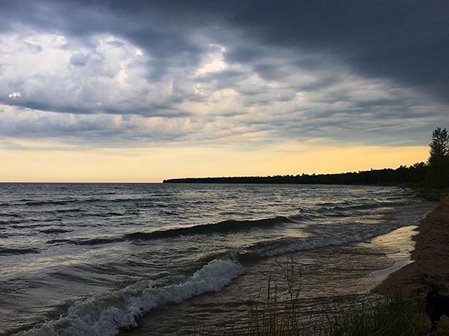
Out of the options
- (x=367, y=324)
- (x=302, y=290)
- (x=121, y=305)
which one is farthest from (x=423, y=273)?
(x=121, y=305)

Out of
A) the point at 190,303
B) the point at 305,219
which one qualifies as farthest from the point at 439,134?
the point at 190,303

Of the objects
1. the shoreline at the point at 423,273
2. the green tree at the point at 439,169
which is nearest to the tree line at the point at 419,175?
the green tree at the point at 439,169

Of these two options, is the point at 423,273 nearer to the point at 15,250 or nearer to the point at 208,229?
the point at 15,250

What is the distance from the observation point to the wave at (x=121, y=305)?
7477 millimetres

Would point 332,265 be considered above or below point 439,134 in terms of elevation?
below

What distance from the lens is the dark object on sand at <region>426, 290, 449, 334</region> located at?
16.0ft

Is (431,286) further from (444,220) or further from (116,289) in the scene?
(444,220)

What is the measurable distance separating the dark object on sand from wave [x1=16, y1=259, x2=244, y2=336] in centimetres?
522

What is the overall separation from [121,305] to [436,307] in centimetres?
607

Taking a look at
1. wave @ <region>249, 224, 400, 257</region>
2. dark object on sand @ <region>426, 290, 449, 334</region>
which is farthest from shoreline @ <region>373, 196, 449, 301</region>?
wave @ <region>249, 224, 400, 257</region>

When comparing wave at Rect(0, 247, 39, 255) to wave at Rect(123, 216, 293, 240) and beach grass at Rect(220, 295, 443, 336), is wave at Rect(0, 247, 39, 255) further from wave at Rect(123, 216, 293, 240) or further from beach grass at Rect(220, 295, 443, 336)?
beach grass at Rect(220, 295, 443, 336)

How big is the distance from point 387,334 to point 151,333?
4.39 metres

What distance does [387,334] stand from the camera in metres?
4.73

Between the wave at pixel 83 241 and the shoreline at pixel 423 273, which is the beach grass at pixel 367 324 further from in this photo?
the wave at pixel 83 241
